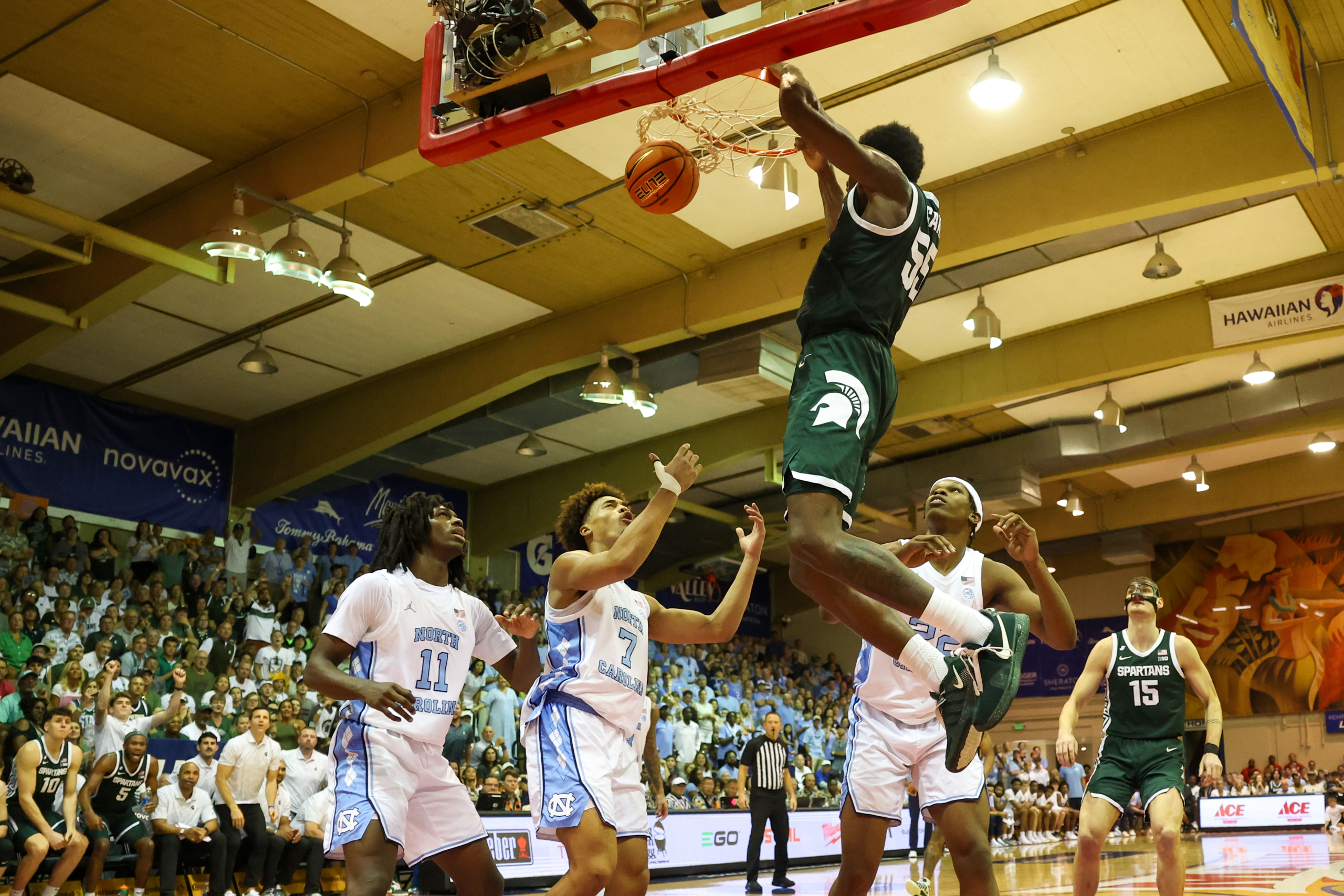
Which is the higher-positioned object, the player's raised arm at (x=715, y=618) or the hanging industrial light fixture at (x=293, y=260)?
the hanging industrial light fixture at (x=293, y=260)

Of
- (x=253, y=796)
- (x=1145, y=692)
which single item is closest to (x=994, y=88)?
(x=1145, y=692)

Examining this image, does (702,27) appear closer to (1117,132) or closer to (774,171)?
(774,171)

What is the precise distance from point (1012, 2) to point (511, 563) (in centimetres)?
1738

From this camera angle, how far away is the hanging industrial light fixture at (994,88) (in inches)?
412

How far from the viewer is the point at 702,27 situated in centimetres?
518

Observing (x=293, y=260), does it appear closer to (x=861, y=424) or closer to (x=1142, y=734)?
(x=1142, y=734)

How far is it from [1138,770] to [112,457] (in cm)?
1661

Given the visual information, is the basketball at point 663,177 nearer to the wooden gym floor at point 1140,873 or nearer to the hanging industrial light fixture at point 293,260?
the hanging industrial light fixture at point 293,260

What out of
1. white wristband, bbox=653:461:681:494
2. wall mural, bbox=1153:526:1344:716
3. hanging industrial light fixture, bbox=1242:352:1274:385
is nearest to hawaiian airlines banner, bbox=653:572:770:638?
wall mural, bbox=1153:526:1344:716

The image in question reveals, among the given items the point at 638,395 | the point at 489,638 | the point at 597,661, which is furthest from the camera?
the point at 638,395

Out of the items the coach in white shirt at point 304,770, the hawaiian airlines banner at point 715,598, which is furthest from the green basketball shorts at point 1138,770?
the hawaiian airlines banner at point 715,598

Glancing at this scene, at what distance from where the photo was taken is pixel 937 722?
546cm

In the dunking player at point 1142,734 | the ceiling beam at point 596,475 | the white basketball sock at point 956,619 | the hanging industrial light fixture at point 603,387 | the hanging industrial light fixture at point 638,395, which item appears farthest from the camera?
the ceiling beam at point 596,475

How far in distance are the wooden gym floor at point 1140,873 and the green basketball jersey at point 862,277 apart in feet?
23.6
